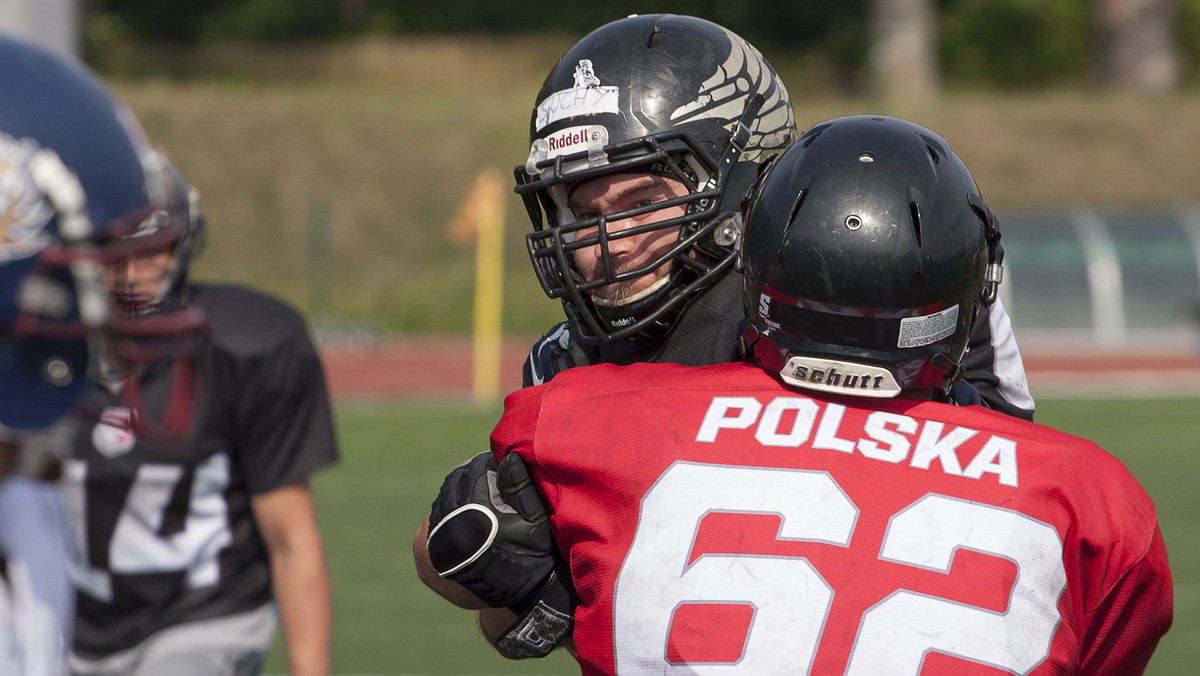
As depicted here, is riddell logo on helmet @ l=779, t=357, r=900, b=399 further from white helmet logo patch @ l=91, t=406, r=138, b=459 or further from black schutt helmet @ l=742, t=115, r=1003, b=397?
white helmet logo patch @ l=91, t=406, r=138, b=459

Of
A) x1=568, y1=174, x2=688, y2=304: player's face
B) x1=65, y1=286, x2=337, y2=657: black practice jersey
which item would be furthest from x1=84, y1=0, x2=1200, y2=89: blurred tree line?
x1=568, y1=174, x2=688, y2=304: player's face

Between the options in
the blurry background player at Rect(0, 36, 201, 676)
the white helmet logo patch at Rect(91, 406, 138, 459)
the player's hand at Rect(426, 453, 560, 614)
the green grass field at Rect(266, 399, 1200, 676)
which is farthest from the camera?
the green grass field at Rect(266, 399, 1200, 676)

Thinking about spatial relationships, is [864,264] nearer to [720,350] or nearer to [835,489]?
[835,489]

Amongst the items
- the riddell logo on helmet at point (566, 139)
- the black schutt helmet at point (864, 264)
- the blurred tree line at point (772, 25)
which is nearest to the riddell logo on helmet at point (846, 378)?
the black schutt helmet at point (864, 264)

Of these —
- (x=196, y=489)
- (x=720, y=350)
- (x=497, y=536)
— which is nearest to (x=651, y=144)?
(x=720, y=350)

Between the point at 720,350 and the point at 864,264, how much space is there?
19.2 inches

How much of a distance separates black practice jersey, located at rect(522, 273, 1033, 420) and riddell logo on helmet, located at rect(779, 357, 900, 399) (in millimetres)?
395

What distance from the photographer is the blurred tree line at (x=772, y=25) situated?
106 feet

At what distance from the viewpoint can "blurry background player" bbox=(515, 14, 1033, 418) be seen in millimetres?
2586

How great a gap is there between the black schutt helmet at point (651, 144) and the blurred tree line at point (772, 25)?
2883 cm

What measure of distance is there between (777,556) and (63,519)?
3.32ft

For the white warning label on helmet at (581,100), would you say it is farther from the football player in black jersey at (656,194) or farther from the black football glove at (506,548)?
the black football glove at (506,548)

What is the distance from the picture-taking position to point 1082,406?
13.3 metres

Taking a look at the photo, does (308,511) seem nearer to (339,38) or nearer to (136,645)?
(136,645)
